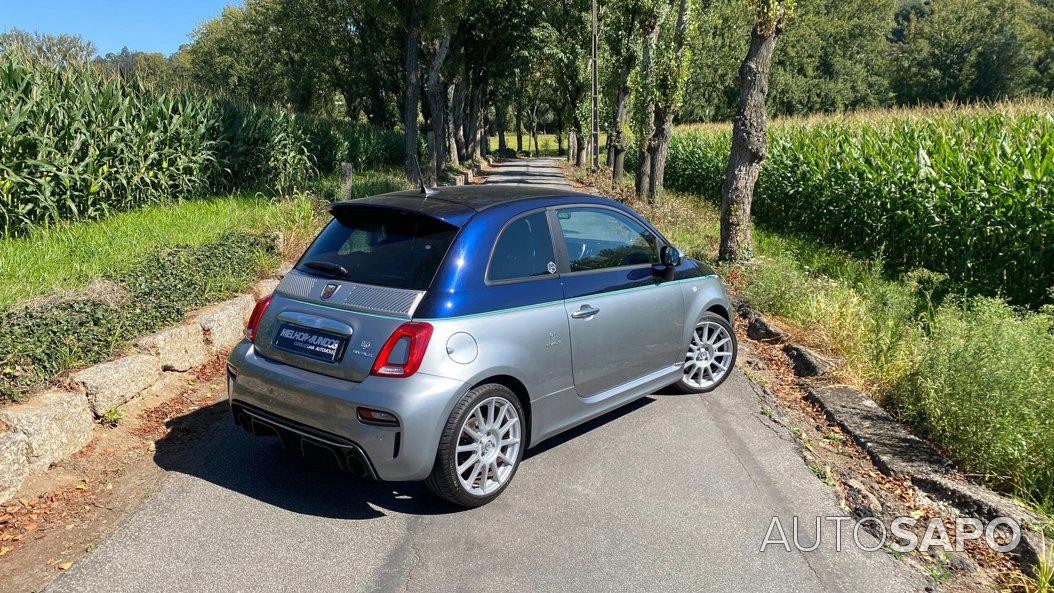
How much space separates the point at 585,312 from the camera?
475cm

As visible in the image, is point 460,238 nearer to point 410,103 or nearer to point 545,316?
point 545,316

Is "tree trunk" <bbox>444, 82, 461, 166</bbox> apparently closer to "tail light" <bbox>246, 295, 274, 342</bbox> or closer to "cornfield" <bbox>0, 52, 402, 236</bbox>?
"cornfield" <bbox>0, 52, 402, 236</bbox>

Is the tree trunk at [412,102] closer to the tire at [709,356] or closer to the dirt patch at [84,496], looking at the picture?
the tire at [709,356]

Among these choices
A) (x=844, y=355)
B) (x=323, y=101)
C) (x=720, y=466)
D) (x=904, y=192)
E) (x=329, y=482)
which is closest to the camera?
(x=329, y=482)

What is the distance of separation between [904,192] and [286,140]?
11424 millimetres

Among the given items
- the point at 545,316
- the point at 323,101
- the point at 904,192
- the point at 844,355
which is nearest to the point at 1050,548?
the point at 545,316

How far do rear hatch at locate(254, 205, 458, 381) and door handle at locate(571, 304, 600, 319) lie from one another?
1.01 m

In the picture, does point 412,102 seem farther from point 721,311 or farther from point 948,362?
point 948,362

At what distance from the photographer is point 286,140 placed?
14336 mm

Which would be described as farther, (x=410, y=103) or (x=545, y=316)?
(x=410, y=103)

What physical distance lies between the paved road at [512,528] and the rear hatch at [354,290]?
2.90 ft

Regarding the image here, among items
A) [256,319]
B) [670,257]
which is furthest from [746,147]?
[256,319]

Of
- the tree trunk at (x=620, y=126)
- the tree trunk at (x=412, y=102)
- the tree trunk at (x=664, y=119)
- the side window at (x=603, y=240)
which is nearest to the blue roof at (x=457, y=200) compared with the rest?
the side window at (x=603, y=240)

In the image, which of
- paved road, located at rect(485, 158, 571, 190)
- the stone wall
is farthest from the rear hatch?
paved road, located at rect(485, 158, 571, 190)
